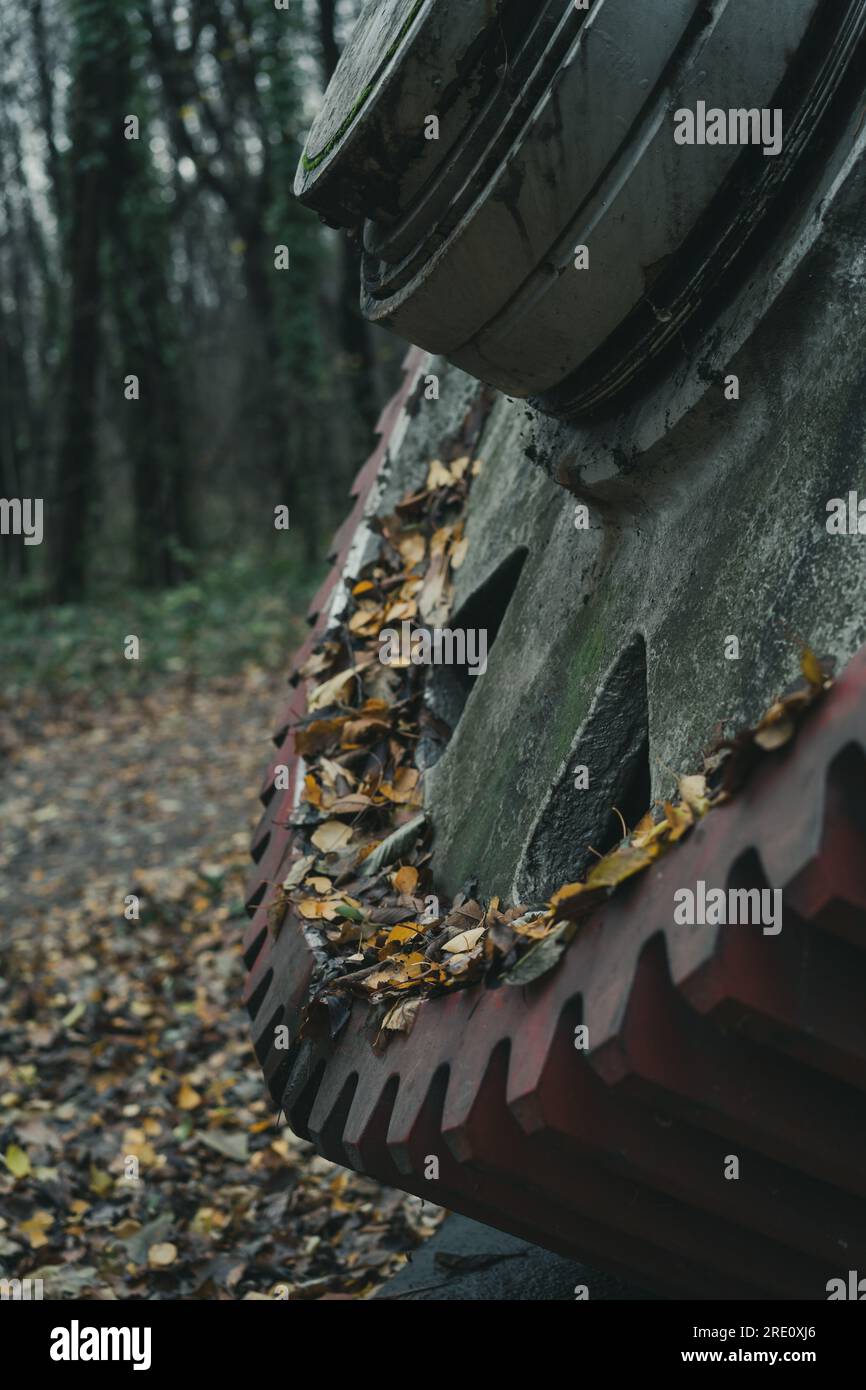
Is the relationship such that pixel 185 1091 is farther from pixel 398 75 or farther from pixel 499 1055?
pixel 398 75

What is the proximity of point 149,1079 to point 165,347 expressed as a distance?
10.2m

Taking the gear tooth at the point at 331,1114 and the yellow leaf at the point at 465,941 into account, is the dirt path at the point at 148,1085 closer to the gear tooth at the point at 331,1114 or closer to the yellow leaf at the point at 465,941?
the gear tooth at the point at 331,1114

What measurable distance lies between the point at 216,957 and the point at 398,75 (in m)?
3.85

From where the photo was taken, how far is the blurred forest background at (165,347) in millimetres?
11844

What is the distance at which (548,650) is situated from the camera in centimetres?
234

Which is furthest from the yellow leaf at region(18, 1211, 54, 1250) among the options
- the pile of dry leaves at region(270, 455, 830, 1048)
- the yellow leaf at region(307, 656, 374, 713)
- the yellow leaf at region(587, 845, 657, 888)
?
the yellow leaf at region(587, 845, 657, 888)

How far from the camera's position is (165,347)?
13125mm

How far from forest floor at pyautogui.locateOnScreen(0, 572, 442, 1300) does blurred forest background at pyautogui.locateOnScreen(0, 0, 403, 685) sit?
380cm

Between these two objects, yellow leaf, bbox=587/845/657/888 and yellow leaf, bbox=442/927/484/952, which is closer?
yellow leaf, bbox=587/845/657/888

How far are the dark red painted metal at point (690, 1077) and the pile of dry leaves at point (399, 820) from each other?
4 centimetres

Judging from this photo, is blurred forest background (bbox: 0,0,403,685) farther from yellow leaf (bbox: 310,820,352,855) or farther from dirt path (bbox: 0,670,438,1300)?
yellow leaf (bbox: 310,820,352,855)

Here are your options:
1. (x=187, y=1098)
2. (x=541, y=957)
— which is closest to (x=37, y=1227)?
(x=187, y=1098)

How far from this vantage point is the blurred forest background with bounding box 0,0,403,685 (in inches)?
466

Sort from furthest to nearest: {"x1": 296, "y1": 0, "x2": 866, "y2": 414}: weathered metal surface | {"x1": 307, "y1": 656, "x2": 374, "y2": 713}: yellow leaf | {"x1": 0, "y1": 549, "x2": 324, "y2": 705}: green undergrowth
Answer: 1. {"x1": 0, "y1": 549, "x2": 324, "y2": 705}: green undergrowth
2. {"x1": 307, "y1": 656, "x2": 374, "y2": 713}: yellow leaf
3. {"x1": 296, "y1": 0, "x2": 866, "y2": 414}: weathered metal surface
